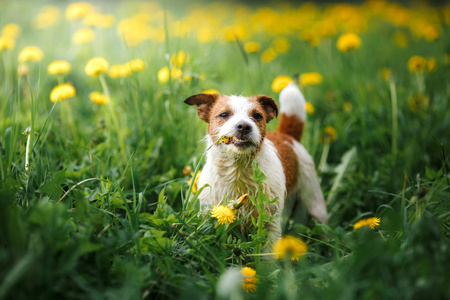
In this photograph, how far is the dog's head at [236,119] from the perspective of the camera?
6.48 feet

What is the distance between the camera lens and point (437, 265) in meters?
1.36

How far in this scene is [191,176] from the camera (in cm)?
Answer: 243

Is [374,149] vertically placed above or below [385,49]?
below

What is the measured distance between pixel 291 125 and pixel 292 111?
16 centimetres

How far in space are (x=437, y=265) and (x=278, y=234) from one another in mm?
963

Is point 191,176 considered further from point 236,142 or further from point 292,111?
point 292,111

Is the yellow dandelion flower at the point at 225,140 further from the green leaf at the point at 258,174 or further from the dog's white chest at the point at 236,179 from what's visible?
the green leaf at the point at 258,174

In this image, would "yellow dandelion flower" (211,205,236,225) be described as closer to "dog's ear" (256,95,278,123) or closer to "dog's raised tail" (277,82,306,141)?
"dog's ear" (256,95,278,123)

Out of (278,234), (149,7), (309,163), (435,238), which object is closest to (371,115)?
(309,163)

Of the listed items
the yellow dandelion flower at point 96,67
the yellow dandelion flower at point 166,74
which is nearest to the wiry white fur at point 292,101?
the yellow dandelion flower at point 166,74

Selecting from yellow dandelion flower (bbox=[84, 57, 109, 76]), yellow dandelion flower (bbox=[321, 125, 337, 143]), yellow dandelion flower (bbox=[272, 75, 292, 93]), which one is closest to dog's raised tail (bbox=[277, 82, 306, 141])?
yellow dandelion flower (bbox=[272, 75, 292, 93])

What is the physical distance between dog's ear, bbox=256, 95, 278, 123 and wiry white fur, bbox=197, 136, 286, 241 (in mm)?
278

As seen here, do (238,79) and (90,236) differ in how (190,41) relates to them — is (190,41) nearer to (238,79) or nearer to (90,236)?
(238,79)

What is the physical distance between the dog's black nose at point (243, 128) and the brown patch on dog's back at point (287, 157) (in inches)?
20.7
